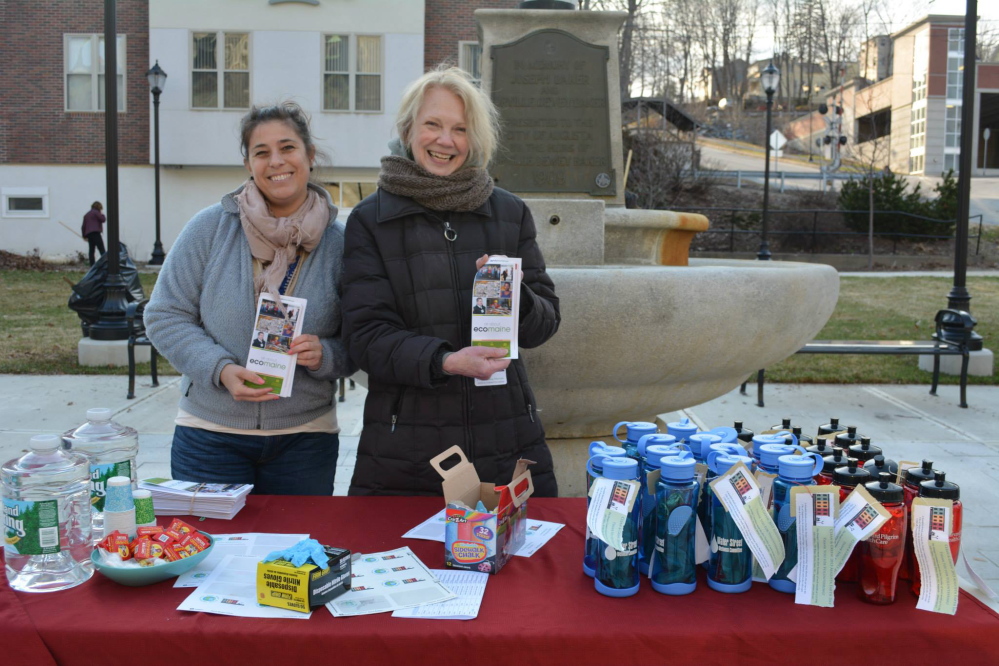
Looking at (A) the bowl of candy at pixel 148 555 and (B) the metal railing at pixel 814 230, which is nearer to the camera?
(A) the bowl of candy at pixel 148 555

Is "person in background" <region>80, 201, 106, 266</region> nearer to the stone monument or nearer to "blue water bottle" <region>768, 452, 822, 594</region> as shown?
the stone monument

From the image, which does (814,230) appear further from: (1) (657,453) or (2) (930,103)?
(1) (657,453)

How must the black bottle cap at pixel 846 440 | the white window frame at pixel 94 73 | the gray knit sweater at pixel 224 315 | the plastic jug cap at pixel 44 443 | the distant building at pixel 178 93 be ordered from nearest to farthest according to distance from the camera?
the plastic jug cap at pixel 44 443 → the black bottle cap at pixel 846 440 → the gray knit sweater at pixel 224 315 → the distant building at pixel 178 93 → the white window frame at pixel 94 73

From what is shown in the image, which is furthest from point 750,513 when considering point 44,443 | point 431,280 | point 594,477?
point 44,443

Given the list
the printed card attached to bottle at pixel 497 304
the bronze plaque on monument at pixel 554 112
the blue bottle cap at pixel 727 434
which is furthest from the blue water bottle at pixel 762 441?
the bronze plaque on monument at pixel 554 112

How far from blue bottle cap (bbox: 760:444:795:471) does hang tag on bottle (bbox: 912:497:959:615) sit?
0.93ft

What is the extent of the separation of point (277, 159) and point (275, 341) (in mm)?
599

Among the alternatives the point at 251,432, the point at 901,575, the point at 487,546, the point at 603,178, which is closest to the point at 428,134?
the point at 251,432

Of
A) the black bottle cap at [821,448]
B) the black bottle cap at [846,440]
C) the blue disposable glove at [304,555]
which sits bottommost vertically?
the blue disposable glove at [304,555]

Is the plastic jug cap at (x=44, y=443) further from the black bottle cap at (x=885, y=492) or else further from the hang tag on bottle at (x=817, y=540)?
the black bottle cap at (x=885, y=492)

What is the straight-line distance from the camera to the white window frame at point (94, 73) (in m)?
23.5

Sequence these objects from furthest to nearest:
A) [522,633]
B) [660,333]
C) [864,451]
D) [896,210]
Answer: [896,210] → [660,333] → [864,451] → [522,633]

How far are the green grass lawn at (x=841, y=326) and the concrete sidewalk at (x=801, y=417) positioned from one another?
1.38 ft

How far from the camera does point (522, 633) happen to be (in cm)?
172
